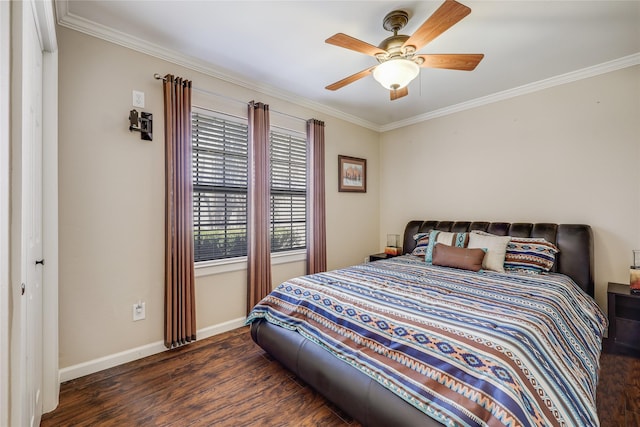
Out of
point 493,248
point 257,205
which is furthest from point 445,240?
point 257,205

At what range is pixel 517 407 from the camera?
1.06m

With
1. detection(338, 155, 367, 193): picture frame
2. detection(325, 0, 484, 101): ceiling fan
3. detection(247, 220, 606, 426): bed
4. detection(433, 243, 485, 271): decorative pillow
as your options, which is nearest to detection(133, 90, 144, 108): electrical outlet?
detection(325, 0, 484, 101): ceiling fan

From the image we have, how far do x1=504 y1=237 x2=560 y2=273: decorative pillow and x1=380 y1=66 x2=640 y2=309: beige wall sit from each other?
1.53ft

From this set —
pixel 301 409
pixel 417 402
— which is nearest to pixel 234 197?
pixel 301 409

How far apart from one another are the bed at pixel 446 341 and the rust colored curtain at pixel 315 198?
0.97 meters

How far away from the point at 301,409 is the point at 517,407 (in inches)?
46.8

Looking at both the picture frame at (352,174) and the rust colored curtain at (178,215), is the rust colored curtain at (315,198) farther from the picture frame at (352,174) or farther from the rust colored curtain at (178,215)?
the rust colored curtain at (178,215)

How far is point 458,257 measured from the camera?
2771 mm

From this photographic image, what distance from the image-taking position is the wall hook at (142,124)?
7.37 feet

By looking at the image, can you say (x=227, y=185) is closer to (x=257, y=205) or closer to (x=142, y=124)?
(x=257, y=205)

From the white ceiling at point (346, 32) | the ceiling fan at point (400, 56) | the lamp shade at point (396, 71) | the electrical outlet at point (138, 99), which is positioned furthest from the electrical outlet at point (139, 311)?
the lamp shade at point (396, 71)

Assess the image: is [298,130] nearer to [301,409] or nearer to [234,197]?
[234,197]

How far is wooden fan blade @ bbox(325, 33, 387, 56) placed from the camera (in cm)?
173

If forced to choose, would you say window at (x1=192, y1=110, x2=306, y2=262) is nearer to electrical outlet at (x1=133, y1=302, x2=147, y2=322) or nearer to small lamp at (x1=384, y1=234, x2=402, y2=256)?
electrical outlet at (x1=133, y1=302, x2=147, y2=322)
